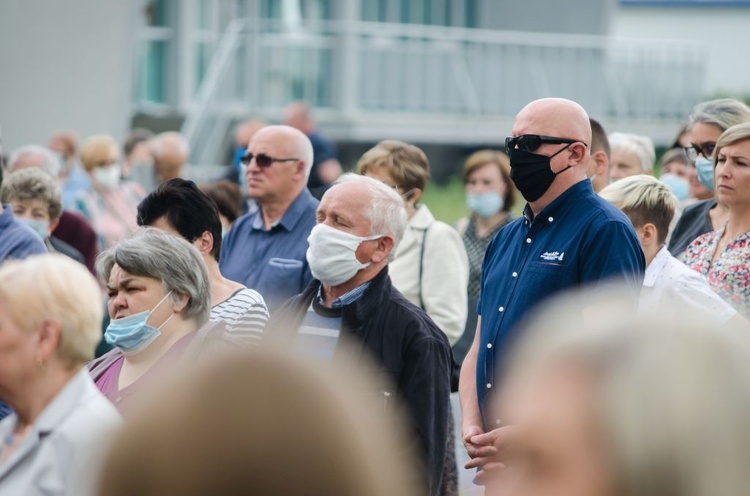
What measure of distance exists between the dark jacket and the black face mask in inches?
25.3

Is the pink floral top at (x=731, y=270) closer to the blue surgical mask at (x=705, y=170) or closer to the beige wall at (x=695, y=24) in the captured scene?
the blue surgical mask at (x=705, y=170)

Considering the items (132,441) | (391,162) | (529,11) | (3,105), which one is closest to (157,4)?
A: (3,105)

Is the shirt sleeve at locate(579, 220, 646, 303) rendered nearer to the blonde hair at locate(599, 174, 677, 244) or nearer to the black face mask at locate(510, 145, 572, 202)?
the black face mask at locate(510, 145, 572, 202)

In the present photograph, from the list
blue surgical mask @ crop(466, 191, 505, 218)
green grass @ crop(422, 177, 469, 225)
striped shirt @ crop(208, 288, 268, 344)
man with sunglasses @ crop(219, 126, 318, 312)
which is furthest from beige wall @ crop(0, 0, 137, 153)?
striped shirt @ crop(208, 288, 268, 344)

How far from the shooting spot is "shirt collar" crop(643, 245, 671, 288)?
574cm

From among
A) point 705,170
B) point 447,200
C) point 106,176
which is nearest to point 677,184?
point 705,170

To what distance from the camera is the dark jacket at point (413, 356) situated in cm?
506

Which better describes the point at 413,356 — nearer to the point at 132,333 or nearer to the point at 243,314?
the point at 243,314

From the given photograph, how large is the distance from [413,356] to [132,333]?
1055mm

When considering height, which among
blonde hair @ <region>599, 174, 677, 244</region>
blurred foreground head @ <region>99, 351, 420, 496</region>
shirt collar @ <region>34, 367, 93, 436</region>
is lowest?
shirt collar @ <region>34, 367, 93, 436</region>

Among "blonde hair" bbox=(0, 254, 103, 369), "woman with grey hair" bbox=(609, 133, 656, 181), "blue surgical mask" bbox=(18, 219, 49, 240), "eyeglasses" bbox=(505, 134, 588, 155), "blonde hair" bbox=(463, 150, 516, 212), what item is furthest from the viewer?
"blonde hair" bbox=(463, 150, 516, 212)

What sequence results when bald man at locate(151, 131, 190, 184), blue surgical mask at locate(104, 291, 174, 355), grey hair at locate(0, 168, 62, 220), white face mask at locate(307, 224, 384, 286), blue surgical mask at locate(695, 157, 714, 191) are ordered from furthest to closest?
bald man at locate(151, 131, 190, 184), grey hair at locate(0, 168, 62, 220), blue surgical mask at locate(695, 157, 714, 191), white face mask at locate(307, 224, 384, 286), blue surgical mask at locate(104, 291, 174, 355)

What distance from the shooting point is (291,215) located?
720cm

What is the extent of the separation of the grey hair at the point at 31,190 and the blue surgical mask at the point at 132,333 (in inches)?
150
